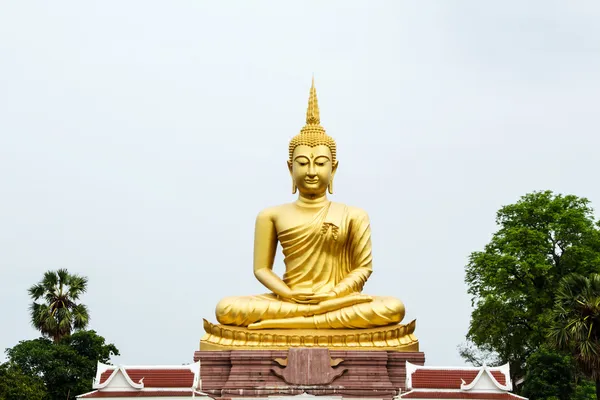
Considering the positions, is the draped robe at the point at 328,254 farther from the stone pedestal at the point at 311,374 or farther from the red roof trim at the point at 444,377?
the red roof trim at the point at 444,377

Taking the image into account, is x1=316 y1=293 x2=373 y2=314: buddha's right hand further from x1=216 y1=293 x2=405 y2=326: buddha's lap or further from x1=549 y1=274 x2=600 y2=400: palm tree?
x1=549 y1=274 x2=600 y2=400: palm tree

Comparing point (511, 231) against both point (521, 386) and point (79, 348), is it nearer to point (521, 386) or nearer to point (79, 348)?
point (521, 386)

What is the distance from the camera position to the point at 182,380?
57.3ft

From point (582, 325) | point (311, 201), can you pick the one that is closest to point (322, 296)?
point (311, 201)

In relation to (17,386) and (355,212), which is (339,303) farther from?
(17,386)

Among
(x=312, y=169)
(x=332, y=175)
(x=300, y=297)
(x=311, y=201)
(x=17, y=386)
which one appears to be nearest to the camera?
(x=300, y=297)

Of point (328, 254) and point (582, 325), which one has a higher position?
point (328, 254)

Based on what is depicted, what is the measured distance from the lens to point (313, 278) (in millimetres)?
19156

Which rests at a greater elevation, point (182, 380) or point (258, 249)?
point (258, 249)

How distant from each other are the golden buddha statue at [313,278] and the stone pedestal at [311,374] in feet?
1.06

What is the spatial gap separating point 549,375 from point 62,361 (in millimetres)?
12617

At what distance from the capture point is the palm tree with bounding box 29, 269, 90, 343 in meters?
27.5

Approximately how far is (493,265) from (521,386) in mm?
3607

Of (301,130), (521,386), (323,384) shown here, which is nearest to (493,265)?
(521,386)
